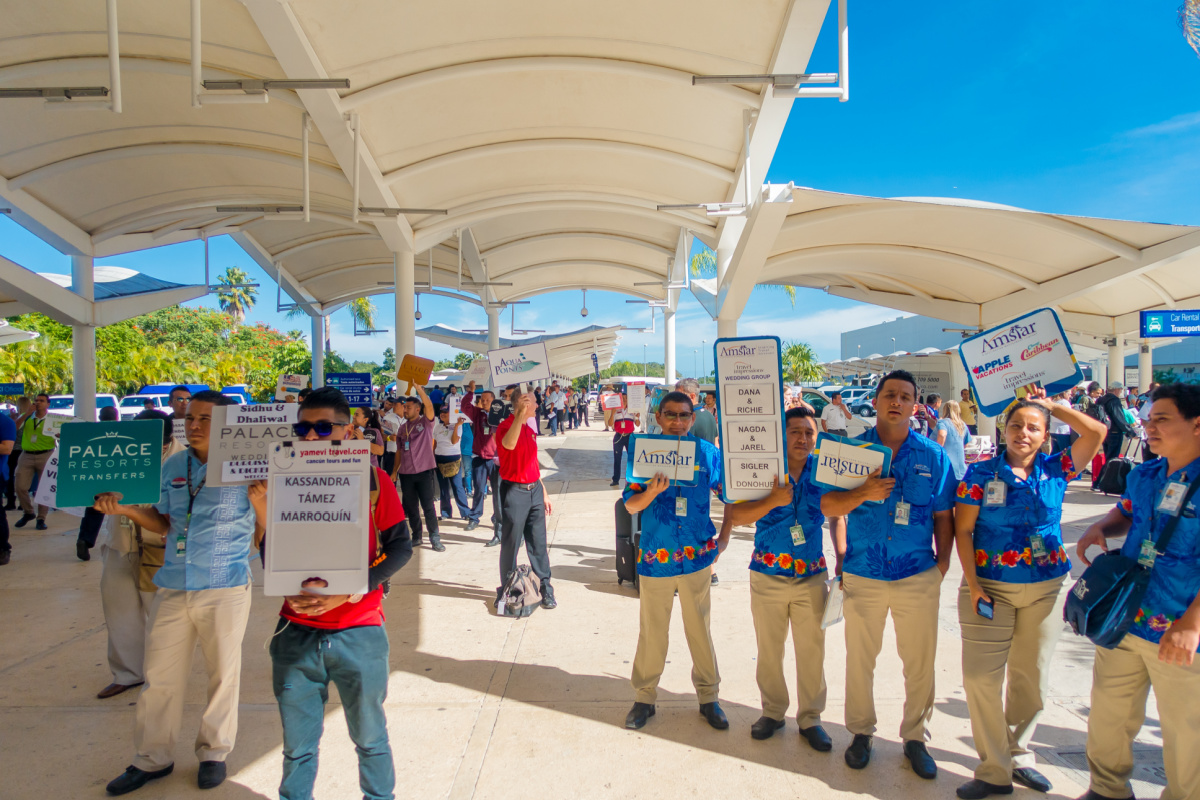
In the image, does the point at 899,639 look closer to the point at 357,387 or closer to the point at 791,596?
the point at 791,596

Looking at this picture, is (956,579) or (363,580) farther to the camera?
(956,579)

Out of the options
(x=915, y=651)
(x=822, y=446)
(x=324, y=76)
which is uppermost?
(x=324, y=76)

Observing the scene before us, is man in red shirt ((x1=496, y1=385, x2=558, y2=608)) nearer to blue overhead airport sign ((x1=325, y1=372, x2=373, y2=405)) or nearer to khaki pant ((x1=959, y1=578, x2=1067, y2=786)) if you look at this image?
khaki pant ((x1=959, y1=578, x2=1067, y2=786))

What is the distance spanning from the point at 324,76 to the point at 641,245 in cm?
1212

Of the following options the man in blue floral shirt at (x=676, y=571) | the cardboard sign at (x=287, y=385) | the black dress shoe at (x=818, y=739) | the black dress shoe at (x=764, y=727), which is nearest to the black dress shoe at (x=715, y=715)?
the man in blue floral shirt at (x=676, y=571)

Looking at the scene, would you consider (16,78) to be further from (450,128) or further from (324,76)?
(450,128)

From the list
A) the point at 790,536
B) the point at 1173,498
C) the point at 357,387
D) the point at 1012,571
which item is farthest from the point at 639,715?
the point at 357,387

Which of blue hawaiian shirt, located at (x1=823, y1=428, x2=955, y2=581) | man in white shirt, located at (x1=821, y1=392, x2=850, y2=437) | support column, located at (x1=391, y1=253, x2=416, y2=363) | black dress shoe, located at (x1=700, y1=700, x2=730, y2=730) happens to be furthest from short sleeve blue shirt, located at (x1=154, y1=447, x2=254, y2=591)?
support column, located at (x1=391, y1=253, x2=416, y2=363)

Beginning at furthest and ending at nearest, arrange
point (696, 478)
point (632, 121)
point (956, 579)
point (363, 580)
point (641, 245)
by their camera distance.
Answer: point (641, 245)
point (632, 121)
point (956, 579)
point (696, 478)
point (363, 580)

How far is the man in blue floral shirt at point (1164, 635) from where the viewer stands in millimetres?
2600

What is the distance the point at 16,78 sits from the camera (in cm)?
912

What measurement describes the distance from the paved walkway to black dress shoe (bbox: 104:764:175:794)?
7 centimetres

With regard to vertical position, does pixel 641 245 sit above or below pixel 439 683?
above

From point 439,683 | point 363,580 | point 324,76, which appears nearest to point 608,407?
point 439,683
